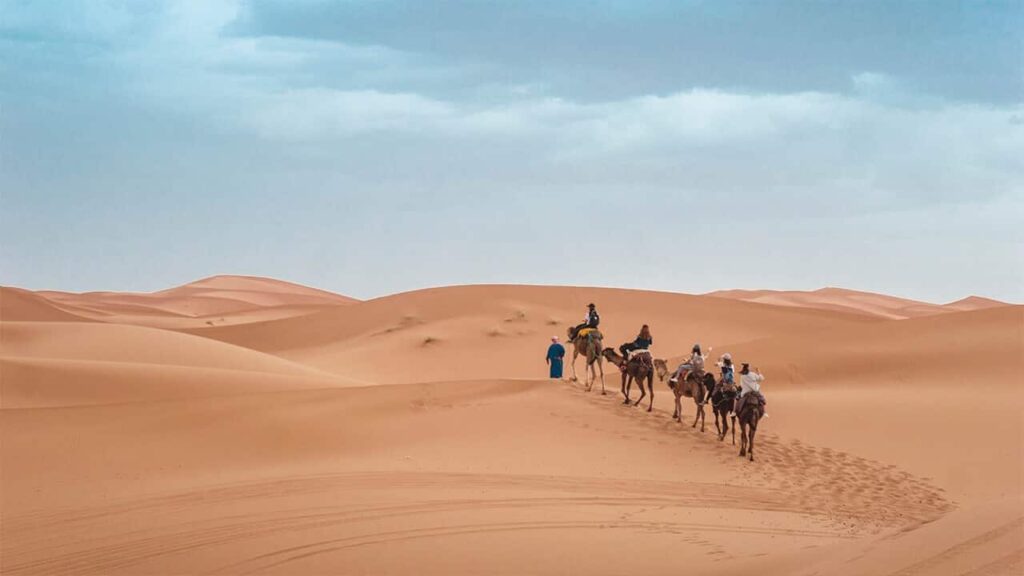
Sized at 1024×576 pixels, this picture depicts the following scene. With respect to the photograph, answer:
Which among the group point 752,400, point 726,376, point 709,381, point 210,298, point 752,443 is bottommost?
point 752,443

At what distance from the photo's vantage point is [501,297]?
201 feet

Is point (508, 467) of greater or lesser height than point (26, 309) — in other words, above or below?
below

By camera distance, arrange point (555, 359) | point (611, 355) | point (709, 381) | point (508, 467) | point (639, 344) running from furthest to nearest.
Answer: point (555, 359) → point (611, 355) → point (639, 344) → point (709, 381) → point (508, 467)

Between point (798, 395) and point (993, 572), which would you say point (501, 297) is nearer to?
point (798, 395)

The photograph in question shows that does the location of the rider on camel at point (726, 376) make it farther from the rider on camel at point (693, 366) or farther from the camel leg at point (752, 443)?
the camel leg at point (752, 443)

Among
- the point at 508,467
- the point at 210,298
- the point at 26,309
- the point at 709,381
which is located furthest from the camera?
the point at 210,298

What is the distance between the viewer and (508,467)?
54.0 feet

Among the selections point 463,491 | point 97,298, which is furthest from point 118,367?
point 97,298

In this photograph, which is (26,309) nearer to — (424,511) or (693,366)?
(693,366)

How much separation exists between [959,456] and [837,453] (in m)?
→ 2.40

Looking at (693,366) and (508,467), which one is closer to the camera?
(508,467)

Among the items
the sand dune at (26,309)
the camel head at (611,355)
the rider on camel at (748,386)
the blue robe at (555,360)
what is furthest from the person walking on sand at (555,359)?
the sand dune at (26,309)

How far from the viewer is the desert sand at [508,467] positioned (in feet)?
35.7

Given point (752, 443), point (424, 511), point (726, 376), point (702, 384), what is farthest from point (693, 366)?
point (424, 511)
